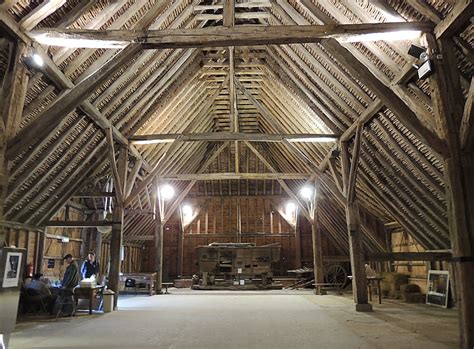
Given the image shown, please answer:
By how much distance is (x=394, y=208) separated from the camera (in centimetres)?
946

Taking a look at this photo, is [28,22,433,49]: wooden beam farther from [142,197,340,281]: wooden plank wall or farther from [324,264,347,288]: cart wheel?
[142,197,340,281]: wooden plank wall

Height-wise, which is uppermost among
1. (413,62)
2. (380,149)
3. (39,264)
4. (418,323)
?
(413,62)

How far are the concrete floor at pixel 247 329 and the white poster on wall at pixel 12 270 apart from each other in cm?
91

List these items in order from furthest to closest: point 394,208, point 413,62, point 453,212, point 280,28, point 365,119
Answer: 1. point 394,208
2. point 365,119
3. point 413,62
4. point 280,28
5. point 453,212

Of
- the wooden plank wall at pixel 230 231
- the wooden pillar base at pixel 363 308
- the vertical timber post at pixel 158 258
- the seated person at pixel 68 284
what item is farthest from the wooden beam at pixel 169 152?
the wooden plank wall at pixel 230 231

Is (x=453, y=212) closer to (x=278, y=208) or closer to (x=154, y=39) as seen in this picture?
(x=154, y=39)

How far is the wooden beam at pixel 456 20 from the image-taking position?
4.29 m

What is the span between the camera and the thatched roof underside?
18.8 ft

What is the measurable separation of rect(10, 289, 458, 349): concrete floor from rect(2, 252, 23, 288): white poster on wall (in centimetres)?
91

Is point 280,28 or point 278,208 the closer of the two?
point 280,28

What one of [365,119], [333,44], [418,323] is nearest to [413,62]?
[333,44]

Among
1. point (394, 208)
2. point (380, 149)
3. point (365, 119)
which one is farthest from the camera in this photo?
point (394, 208)

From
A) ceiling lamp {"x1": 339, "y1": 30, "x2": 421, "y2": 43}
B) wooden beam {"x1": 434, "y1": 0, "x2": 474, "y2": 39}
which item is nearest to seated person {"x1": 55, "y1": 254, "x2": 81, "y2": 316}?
ceiling lamp {"x1": 339, "y1": 30, "x2": 421, "y2": 43}

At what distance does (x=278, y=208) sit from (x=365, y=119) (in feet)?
36.2
